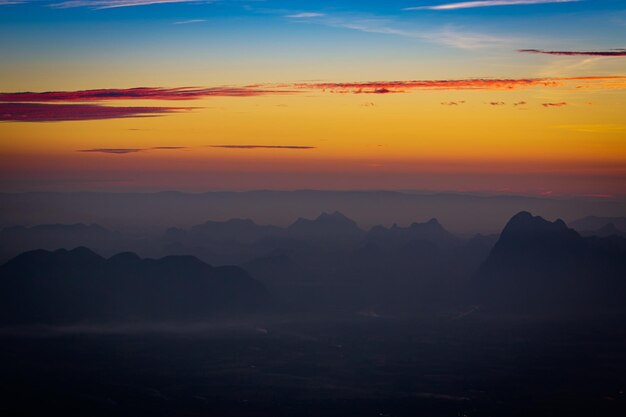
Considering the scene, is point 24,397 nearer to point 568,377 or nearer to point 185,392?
point 185,392

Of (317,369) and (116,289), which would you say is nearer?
(317,369)

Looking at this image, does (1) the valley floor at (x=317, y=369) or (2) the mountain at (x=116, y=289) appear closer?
(1) the valley floor at (x=317, y=369)

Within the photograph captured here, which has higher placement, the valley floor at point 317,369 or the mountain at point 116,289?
the mountain at point 116,289

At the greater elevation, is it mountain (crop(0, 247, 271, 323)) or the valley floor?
mountain (crop(0, 247, 271, 323))

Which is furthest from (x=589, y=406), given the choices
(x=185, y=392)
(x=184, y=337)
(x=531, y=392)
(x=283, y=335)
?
(x=184, y=337)

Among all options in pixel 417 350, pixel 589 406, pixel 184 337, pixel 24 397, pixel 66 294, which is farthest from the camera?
pixel 66 294

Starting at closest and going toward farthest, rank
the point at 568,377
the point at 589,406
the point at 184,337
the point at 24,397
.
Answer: the point at 24,397 → the point at 589,406 → the point at 568,377 → the point at 184,337

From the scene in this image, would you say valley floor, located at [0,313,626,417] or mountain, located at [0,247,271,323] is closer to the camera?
valley floor, located at [0,313,626,417]

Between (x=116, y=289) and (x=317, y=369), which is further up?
(x=116, y=289)
